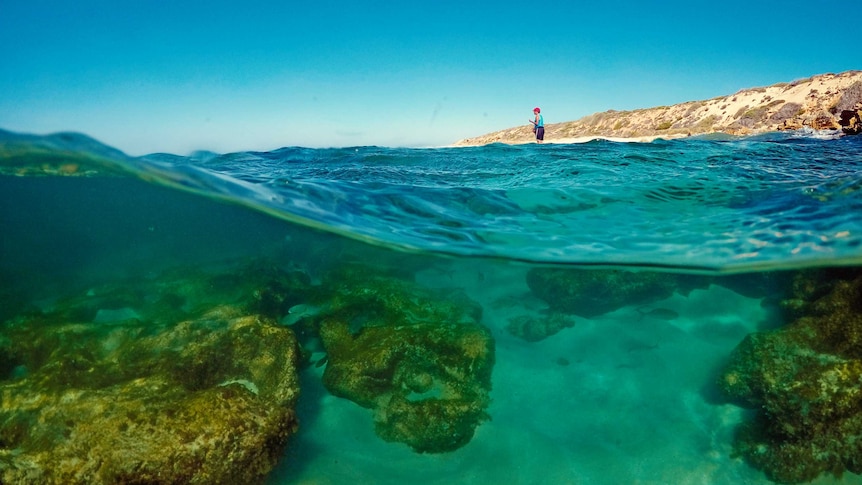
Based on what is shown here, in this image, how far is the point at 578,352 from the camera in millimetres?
6578

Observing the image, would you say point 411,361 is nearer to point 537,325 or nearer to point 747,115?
point 537,325

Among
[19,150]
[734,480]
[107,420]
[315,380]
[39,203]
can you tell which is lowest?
[734,480]

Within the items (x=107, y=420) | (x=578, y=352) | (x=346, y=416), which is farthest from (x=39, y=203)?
(x=578, y=352)

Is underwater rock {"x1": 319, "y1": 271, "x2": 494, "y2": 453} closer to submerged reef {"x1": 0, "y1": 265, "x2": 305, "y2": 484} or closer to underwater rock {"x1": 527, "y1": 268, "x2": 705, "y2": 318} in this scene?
submerged reef {"x1": 0, "y1": 265, "x2": 305, "y2": 484}

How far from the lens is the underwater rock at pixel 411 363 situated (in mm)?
5426

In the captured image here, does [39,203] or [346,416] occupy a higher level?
[39,203]

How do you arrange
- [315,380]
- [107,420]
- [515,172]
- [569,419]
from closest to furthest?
[107,420]
[569,419]
[315,380]
[515,172]

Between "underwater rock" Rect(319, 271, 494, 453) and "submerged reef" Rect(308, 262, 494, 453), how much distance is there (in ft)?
0.05

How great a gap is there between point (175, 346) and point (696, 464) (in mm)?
7653

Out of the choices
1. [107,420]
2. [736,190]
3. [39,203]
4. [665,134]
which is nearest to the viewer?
[107,420]

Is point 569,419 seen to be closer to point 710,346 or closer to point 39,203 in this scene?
point 710,346

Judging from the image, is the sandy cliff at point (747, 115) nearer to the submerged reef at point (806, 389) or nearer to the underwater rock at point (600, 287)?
the underwater rock at point (600, 287)

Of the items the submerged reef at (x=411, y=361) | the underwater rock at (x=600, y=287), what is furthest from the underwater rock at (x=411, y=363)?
the underwater rock at (x=600, y=287)

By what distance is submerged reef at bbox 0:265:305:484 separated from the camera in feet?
13.6
